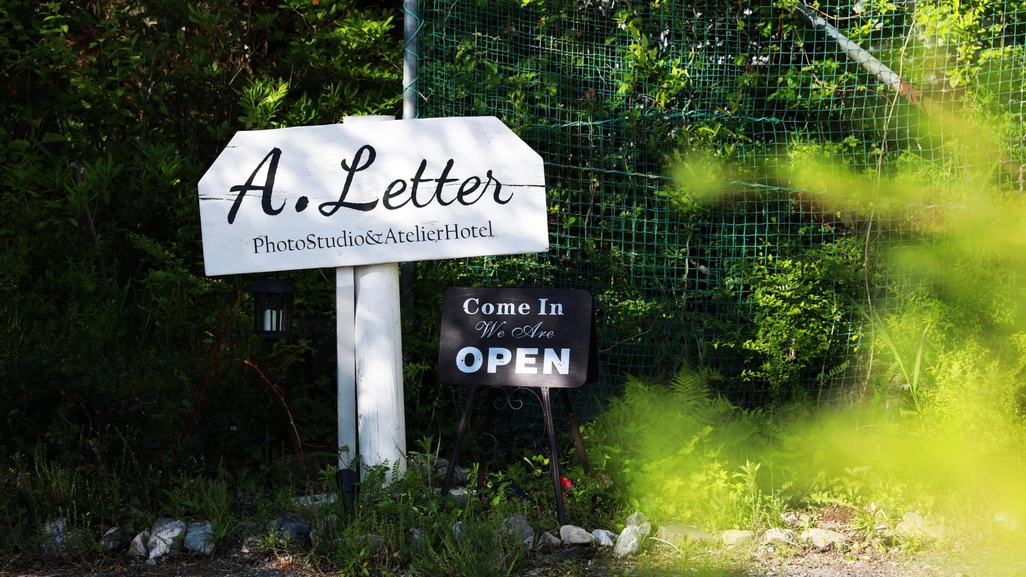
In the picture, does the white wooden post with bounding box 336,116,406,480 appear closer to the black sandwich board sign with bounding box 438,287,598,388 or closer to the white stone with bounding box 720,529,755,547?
the black sandwich board sign with bounding box 438,287,598,388

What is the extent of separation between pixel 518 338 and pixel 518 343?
0.02 m

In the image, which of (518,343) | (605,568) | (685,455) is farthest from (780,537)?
(518,343)

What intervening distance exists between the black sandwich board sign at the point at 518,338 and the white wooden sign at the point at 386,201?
0.27 m

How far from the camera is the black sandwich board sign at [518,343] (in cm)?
425

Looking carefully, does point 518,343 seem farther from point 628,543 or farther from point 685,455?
point 628,543

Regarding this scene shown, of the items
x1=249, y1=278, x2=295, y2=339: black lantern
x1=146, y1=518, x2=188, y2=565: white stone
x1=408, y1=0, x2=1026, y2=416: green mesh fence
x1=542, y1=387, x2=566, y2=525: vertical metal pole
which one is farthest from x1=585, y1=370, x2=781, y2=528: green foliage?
x1=146, y1=518, x2=188, y2=565: white stone

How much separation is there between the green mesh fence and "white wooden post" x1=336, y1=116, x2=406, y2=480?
112 centimetres

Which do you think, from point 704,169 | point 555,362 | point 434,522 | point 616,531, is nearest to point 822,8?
point 704,169

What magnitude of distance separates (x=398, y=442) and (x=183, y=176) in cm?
269

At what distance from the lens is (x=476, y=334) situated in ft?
14.4

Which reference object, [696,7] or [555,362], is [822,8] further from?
[555,362]

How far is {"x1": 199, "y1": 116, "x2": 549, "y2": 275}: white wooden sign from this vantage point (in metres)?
4.25

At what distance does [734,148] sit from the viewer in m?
5.57

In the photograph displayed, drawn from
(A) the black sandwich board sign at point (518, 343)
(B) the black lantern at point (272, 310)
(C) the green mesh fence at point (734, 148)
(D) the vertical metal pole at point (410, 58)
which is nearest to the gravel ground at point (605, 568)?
(A) the black sandwich board sign at point (518, 343)
